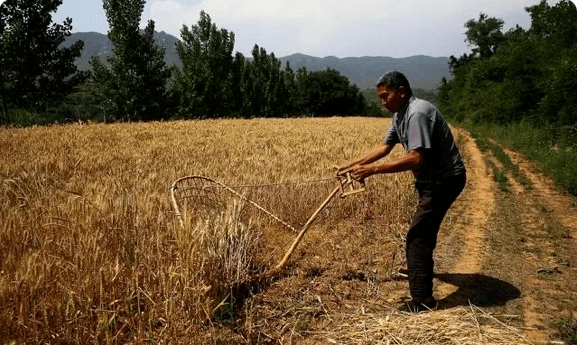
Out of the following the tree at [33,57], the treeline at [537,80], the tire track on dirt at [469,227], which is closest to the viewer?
the tire track on dirt at [469,227]

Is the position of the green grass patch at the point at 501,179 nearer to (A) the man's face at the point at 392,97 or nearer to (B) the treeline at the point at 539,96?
(B) the treeline at the point at 539,96

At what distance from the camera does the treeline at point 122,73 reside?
29953mm

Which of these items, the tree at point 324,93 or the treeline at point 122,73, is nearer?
the treeline at point 122,73

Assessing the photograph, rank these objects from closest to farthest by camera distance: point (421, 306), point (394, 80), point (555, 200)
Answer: point (394, 80) → point (421, 306) → point (555, 200)

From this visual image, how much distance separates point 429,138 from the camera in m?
3.44

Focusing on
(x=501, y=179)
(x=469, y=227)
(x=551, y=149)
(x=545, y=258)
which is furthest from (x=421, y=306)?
(x=551, y=149)

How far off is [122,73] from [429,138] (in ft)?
117

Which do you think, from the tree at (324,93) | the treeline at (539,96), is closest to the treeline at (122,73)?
the tree at (324,93)

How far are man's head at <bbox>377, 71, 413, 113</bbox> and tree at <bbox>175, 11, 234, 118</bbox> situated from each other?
3869 centimetres

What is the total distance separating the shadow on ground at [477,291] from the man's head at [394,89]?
6.98ft

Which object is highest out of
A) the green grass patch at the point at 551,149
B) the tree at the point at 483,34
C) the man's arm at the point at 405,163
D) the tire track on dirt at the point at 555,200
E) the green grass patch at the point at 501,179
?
the tree at the point at 483,34

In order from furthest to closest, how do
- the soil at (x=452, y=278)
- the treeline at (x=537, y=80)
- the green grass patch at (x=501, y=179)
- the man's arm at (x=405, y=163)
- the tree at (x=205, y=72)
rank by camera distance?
the tree at (x=205, y=72) < the treeline at (x=537, y=80) < the green grass patch at (x=501, y=179) < the soil at (x=452, y=278) < the man's arm at (x=405, y=163)

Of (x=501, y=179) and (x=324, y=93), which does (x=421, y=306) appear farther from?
(x=324, y=93)

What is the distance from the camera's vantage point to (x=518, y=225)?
21.2ft
